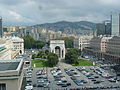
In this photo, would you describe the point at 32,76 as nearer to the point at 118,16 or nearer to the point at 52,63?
the point at 52,63

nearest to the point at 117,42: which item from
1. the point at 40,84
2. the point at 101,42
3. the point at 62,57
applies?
the point at 101,42

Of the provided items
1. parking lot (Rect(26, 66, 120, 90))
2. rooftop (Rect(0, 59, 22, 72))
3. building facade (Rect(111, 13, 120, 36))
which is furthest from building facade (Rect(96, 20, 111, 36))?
rooftop (Rect(0, 59, 22, 72))

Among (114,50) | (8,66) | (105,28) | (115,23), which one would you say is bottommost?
(114,50)

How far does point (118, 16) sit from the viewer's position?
6706 centimetres

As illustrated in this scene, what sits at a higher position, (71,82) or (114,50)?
(114,50)

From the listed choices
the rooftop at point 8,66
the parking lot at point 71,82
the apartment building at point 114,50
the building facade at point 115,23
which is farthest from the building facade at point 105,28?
the rooftop at point 8,66

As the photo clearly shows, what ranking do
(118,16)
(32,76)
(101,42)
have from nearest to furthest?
1. (32,76)
2. (101,42)
3. (118,16)

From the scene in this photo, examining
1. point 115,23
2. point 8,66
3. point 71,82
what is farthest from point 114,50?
point 115,23

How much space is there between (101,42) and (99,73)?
17.7 m

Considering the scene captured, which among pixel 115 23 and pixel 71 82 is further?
pixel 115 23

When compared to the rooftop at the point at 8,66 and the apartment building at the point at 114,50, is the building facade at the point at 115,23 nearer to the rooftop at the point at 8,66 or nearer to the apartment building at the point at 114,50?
the apartment building at the point at 114,50

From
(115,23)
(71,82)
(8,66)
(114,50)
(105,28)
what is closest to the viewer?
(8,66)

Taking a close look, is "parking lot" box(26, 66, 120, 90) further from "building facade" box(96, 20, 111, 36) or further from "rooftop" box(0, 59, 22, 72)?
"building facade" box(96, 20, 111, 36)

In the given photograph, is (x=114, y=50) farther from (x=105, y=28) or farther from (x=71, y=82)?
(x=105, y=28)
